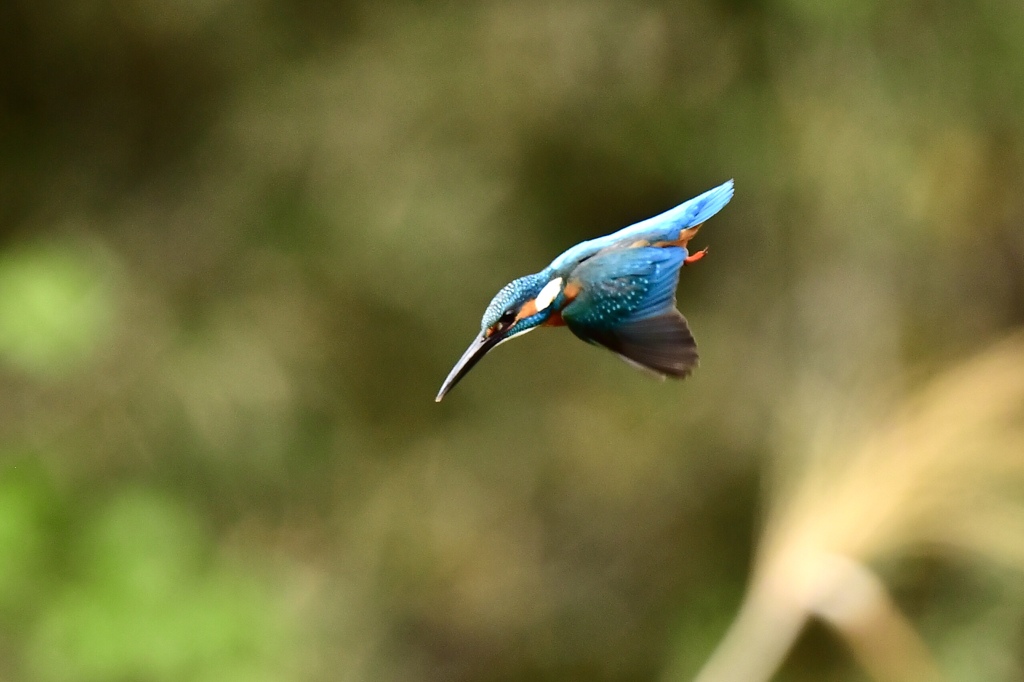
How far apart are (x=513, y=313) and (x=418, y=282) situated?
1941 mm

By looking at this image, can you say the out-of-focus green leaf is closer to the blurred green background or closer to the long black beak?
the blurred green background

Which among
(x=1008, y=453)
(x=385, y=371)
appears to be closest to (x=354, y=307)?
(x=385, y=371)

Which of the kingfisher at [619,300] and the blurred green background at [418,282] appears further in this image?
the blurred green background at [418,282]

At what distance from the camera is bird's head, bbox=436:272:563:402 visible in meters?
0.34

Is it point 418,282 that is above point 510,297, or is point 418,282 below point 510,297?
above

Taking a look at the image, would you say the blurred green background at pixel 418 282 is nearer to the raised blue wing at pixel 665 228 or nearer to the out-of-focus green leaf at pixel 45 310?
the out-of-focus green leaf at pixel 45 310

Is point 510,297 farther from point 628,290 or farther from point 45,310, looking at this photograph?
point 45,310

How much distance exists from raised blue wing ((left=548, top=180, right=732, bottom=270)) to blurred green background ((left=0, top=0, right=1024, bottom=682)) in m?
1.51

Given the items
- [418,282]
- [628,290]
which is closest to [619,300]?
[628,290]

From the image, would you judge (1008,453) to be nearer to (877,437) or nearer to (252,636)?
(877,437)

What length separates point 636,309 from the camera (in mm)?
342

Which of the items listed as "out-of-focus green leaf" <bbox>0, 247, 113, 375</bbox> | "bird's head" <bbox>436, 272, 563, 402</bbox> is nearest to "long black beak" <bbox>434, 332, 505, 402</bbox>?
"bird's head" <bbox>436, 272, 563, 402</bbox>

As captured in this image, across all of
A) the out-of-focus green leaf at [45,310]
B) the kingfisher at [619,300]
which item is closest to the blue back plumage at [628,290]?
the kingfisher at [619,300]

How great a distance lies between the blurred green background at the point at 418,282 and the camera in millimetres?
1995
